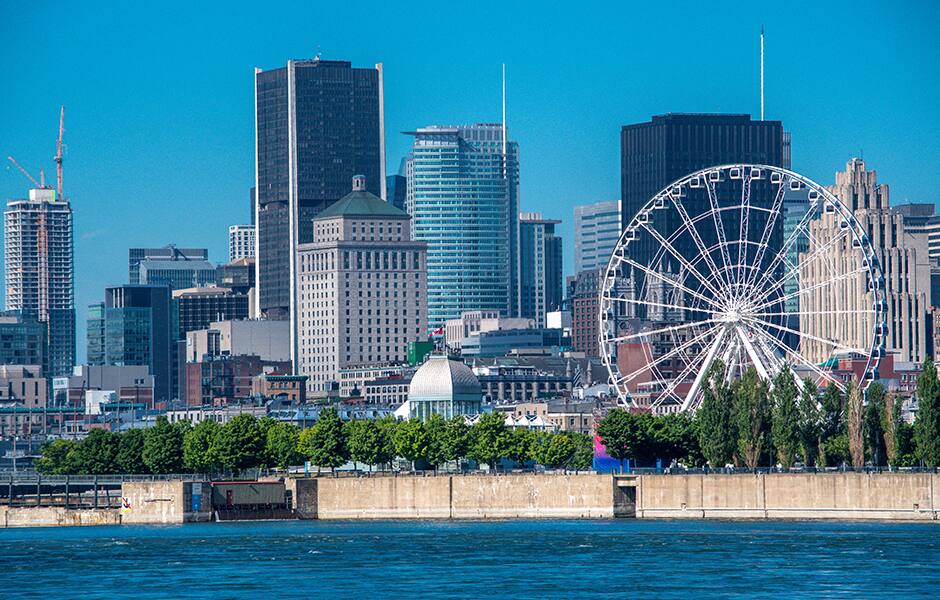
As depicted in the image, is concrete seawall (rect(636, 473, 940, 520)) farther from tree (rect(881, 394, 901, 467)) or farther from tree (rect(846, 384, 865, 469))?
tree (rect(881, 394, 901, 467))

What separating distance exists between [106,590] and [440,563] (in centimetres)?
2224

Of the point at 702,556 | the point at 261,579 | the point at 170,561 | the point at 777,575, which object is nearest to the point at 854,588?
the point at 777,575

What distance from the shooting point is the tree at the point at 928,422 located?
186m

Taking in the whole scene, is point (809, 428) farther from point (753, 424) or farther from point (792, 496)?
point (792, 496)

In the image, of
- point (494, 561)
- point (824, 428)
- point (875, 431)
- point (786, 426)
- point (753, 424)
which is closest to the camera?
point (494, 561)

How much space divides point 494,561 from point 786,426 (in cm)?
4682

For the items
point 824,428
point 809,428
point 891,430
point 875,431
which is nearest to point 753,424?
point 809,428

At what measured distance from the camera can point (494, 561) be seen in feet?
507

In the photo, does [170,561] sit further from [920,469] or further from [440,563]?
[920,469]

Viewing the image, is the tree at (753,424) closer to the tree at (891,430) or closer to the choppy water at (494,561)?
the tree at (891,430)

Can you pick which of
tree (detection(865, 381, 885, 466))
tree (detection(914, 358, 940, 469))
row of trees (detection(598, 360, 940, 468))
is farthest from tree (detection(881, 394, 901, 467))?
tree (detection(914, 358, 940, 469))

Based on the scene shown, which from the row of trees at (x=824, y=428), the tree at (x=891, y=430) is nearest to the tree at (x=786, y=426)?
the row of trees at (x=824, y=428)

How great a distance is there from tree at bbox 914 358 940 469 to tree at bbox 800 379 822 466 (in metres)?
9.45

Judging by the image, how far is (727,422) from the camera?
199500 mm
